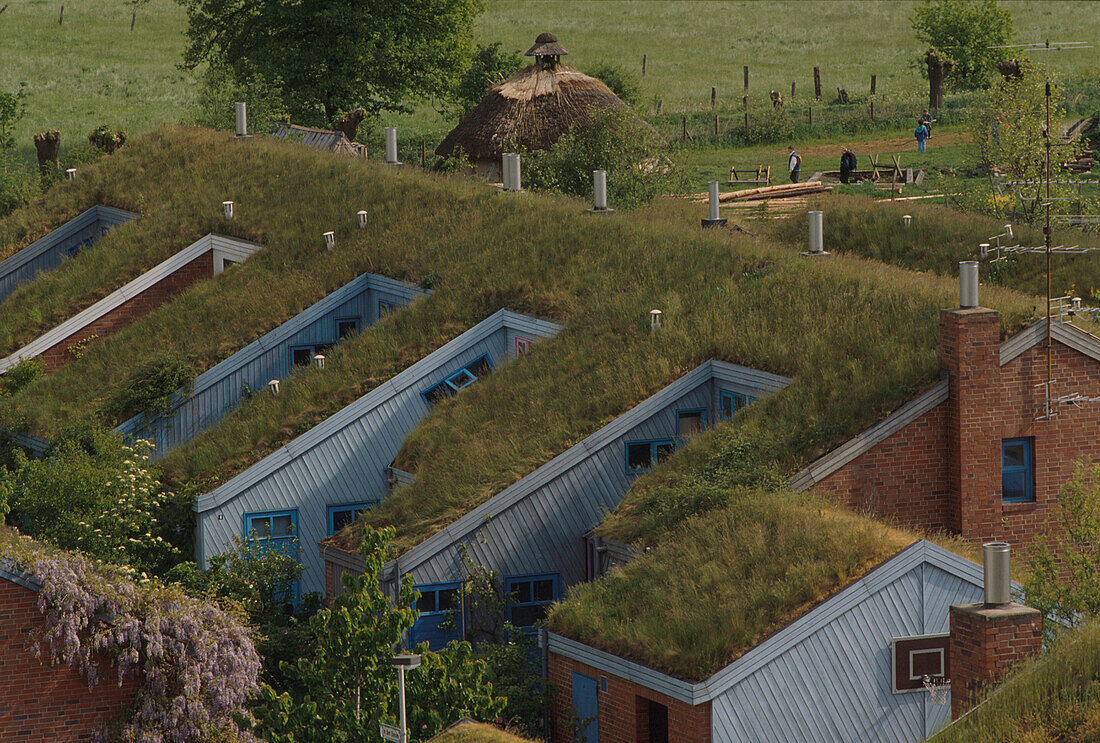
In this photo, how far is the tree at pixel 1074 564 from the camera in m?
21.8

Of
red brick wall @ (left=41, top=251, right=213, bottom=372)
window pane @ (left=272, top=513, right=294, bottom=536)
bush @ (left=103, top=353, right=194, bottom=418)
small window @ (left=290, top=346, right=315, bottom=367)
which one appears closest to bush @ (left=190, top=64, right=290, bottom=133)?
red brick wall @ (left=41, top=251, right=213, bottom=372)

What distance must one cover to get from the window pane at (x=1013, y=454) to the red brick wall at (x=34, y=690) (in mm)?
14716

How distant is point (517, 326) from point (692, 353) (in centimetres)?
511

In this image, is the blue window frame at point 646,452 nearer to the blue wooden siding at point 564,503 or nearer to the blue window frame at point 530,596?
the blue wooden siding at point 564,503

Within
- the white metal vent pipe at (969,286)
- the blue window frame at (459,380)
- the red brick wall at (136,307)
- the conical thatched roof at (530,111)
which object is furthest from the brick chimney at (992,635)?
the conical thatched roof at (530,111)

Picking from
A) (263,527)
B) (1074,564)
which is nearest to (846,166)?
(263,527)

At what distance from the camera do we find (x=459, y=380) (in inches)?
1303

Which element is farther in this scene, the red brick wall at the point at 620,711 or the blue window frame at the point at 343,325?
the blue window frame at the point at 343,325

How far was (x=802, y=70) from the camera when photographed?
11788 centimetres

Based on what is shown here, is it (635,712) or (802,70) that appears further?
(802,70)

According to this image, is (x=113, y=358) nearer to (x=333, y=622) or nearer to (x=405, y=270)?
(x=405, y=270)

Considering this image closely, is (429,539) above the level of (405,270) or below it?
below

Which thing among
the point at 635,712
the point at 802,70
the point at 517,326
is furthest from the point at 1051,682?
the point at 802,70

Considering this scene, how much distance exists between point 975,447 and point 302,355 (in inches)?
679
